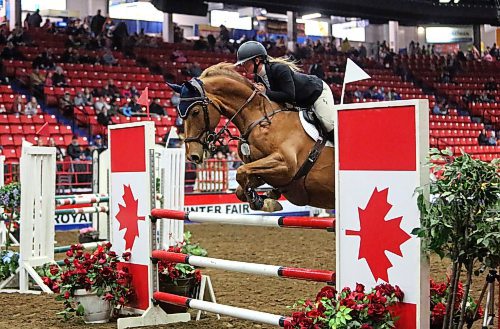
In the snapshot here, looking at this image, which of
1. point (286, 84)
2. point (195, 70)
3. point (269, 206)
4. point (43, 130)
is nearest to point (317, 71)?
point (195, 70)

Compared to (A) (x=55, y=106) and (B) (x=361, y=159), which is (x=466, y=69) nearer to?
(A) (x=55, y=106)

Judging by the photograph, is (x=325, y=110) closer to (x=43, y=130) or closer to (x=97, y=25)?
(x=43, y=130)

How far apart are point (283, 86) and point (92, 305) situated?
1.91 metres

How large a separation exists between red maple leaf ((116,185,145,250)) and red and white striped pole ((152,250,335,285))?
0.25 m

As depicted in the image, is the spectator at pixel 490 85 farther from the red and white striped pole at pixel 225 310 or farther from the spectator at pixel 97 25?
the red and white striped pole at pixel 225 310

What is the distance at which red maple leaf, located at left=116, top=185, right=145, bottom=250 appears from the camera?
4.83m

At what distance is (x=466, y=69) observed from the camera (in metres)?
25.3

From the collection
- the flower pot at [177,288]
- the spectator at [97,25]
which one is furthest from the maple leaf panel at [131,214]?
the spectator at [97,25]

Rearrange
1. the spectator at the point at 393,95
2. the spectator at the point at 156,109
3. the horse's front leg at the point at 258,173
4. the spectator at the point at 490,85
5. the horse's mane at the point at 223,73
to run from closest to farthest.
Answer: the horse's front leg at the point at 258,173 → the horse's mane at the point at 223,73 → the spectator at the point at 156,109 → the spectator at the point at 393,95 → the spectator at the point at 490,85

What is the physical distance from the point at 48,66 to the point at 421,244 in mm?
14387

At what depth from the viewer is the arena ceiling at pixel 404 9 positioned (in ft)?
68.8

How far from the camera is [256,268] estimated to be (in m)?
3.88

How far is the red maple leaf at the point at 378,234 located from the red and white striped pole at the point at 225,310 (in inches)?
18.7

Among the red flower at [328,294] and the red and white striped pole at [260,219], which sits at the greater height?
the red and white striped pole at [260,219]
